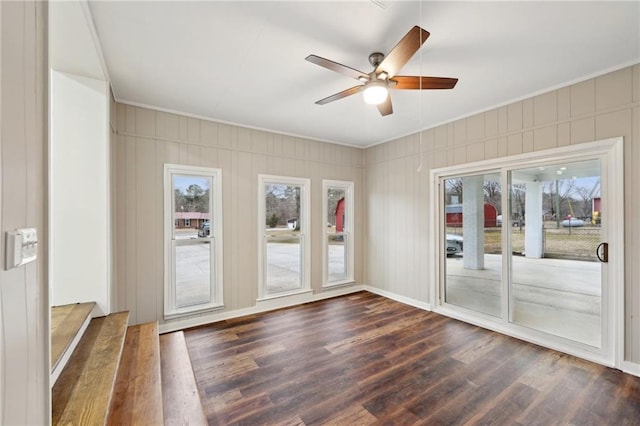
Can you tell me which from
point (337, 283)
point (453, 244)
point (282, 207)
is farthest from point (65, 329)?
point (453, 244)

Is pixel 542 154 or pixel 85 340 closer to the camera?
pixel 85 340

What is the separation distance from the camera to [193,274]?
3.86 m

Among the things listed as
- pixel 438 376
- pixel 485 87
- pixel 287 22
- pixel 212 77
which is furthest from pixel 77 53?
pixel 438 376

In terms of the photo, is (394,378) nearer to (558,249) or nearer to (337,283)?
(558,249)

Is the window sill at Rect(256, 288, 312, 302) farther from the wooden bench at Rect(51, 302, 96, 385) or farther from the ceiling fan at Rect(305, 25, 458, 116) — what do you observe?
the ceiling fan at Rect(305, 25, 458, 116)

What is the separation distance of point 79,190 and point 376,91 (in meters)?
2.80

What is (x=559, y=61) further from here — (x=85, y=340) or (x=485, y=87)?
(x=85, y=340)

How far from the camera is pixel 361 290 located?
536cm

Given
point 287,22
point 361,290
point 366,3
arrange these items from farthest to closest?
point 361,290
point 287,22
point 366,3

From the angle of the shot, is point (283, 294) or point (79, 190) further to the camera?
point (283, 294)

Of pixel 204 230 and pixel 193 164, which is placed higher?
pixel 193 164

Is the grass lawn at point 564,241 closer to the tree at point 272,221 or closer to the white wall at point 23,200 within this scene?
the tree at point 272,221

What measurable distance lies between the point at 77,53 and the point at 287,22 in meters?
1.71

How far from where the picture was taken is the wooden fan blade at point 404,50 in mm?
1716
